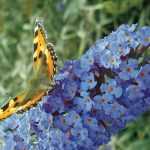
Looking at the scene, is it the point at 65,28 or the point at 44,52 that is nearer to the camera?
the point at 44,52

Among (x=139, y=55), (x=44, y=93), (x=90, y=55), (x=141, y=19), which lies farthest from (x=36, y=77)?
(x=141, y=19)

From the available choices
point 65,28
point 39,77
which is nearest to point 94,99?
point 39,77

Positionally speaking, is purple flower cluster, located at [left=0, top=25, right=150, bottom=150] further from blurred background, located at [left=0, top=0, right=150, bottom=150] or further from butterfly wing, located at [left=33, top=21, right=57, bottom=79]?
blurred background, located at [left=0, top=0, right=150, bottom=150]

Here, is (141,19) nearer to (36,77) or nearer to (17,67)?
(17,67)

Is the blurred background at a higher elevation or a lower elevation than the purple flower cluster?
higher

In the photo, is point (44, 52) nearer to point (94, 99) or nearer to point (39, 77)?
point (39, 77)

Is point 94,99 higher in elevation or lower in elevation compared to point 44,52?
lower

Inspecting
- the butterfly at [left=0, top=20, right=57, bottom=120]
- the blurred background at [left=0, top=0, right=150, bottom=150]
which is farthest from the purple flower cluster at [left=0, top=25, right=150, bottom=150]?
the blurred background at [left=0, top=0, right=150, bottom=150]
